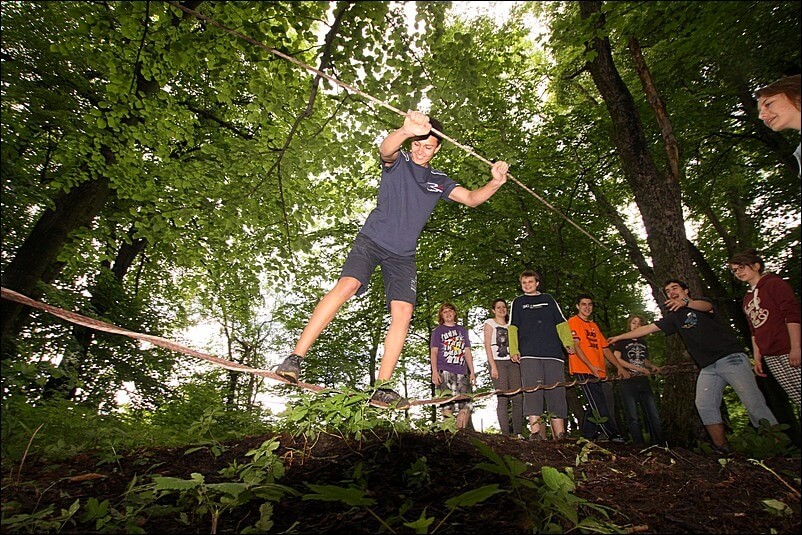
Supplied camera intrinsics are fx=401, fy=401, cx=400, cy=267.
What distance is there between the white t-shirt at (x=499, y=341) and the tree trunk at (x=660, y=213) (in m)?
2.03

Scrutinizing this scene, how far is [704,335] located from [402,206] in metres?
3.40

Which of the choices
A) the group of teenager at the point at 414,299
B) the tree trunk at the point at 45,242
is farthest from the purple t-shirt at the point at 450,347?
the tree trunk at the point at 45,242

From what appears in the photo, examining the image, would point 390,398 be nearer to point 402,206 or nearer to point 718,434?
point 402,206

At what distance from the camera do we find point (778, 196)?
10.2 m

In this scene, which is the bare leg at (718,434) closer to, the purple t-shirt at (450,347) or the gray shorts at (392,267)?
the purple t-shirt at (450,347)

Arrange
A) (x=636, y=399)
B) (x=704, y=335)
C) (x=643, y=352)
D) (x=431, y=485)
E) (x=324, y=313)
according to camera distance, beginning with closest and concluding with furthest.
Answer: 1. (x=431, y=485)
2. (x=324, y=313)
3. (x=704, y=335)
4. (x=636, y=399)
5. (x=643, y=352)

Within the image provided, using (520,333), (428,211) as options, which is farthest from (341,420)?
(520,333)

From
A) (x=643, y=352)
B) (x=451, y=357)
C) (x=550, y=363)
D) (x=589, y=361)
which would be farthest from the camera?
(x=643, y=352)

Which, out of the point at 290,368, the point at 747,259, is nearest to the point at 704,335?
the point at 747,259

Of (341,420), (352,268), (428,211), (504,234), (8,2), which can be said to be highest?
(8,2)

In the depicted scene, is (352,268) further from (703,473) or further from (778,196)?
(778,196)

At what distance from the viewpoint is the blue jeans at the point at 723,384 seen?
3564mm

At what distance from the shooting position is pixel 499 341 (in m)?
5.98

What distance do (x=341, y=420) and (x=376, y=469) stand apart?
1.82ft
